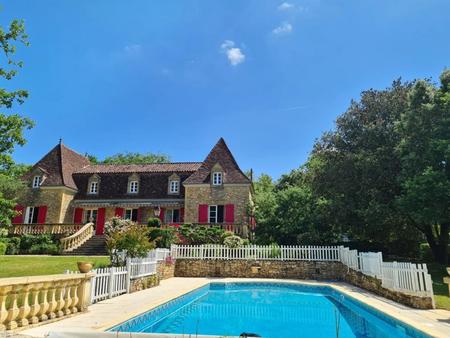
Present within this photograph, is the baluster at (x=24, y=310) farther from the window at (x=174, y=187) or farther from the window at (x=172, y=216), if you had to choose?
the window at (x=174, y=187)

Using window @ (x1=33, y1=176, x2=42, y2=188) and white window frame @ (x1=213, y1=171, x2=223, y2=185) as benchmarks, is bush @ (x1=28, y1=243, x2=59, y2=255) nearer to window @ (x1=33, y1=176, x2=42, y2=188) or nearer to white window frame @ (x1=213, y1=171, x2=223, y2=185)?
window @ (x1=33, y1=176, x2=42, y2=188)

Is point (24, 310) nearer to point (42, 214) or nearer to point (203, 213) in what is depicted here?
point (203, 213)

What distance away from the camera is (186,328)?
805cm

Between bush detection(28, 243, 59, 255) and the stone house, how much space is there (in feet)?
15.0

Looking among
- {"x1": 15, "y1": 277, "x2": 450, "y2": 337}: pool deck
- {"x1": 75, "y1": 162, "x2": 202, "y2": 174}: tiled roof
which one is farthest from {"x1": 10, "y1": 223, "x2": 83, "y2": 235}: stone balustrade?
{"x1": 15, "y1": 277, "x2": 450, "y2": 337}: pool deck

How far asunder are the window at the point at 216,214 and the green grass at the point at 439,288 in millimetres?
14856

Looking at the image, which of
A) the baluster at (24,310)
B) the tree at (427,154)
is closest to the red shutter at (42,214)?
the baluster at (24,310)

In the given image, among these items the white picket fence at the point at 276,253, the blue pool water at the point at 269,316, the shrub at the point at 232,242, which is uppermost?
the shrub at the point at 232,242

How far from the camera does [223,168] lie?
28594 millimetres

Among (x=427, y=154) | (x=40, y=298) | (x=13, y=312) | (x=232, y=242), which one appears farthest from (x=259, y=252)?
(x=13, y=312)

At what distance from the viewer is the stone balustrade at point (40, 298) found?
→ 613cm

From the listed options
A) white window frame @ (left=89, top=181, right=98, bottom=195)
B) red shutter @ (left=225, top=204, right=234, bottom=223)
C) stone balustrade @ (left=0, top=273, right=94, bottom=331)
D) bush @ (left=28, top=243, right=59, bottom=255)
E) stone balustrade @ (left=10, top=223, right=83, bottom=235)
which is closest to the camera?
stone balustrade @ (left=0, top=273, right=94, bottom=331)

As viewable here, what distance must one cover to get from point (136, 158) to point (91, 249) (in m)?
33.2

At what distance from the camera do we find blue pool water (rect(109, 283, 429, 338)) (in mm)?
7750
